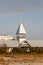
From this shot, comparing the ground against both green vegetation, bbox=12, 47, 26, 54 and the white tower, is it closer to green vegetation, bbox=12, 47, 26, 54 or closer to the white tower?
green vegetation, bbox=12, 47, 26, 54

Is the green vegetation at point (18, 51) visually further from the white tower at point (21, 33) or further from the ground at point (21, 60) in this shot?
the white tower at point (21, 33)

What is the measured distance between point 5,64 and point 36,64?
A: 2350 millimetres

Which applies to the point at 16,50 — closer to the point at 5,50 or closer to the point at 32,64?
the point at 5,50

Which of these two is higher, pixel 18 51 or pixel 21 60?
pixel 21 60

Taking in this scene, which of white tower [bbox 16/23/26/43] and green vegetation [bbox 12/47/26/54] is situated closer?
green vegetation [bbox 12/47/26/54]

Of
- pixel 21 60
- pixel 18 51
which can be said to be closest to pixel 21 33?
pixel 18 51

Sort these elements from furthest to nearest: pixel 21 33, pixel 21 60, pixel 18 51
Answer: pixel 21 33 → pixel 18 51 → pixel 21 60

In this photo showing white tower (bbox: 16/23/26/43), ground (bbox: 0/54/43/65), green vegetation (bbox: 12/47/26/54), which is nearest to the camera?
ground (bbox: 0/54/43/65)

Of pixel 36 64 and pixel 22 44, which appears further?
pixel 22 44

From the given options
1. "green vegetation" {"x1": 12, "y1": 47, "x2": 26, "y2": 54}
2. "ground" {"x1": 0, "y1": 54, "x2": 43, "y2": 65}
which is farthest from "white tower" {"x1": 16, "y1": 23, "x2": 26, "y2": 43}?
"ground" {"x1": 0, "y1": 54, "x2": 43, "y2": 65}

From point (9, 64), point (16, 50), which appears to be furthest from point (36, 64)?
point (16, 50)

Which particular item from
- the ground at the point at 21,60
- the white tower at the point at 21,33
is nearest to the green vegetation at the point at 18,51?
the ground at the point at 21,60

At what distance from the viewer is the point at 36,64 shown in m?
18.6

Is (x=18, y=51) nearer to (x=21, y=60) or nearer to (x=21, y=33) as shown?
(x=21, y=60)
